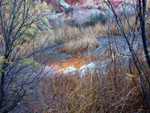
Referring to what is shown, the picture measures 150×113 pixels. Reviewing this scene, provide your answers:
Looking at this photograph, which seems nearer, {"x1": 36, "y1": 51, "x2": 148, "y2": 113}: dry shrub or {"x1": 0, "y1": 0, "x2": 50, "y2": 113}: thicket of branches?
{"x1": 36, "y1": 51, "x2": 148, "y2": 113}: dry shrub

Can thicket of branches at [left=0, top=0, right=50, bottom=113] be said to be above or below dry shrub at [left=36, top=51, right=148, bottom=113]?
above

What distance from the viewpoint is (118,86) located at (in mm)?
2033

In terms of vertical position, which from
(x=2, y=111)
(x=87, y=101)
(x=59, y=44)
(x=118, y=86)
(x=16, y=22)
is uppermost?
(x=16, y=22)

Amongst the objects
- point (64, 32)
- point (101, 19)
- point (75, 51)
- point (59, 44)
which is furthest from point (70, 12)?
point (75, 51)

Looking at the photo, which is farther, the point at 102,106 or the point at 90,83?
the point at 90,83

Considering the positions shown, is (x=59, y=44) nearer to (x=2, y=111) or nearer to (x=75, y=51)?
(x=75, y=51)

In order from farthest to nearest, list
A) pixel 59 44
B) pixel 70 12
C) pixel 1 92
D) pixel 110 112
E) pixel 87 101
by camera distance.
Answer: pixel 70 12 → pixel 59 44 → pixel 1 92 → pixel 87 101 → pixel 110 112

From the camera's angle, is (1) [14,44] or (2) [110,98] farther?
(1) [14,44]

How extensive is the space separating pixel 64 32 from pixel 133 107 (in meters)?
7.50

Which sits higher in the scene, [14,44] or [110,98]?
[14,44]

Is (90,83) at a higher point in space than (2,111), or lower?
higher

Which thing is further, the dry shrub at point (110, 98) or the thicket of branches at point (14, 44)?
the thicket of branches at point (14, 44)

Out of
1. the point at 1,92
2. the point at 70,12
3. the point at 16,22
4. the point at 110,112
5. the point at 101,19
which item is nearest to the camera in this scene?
the point at 110,112

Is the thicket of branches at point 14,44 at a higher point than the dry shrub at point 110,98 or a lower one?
higher
